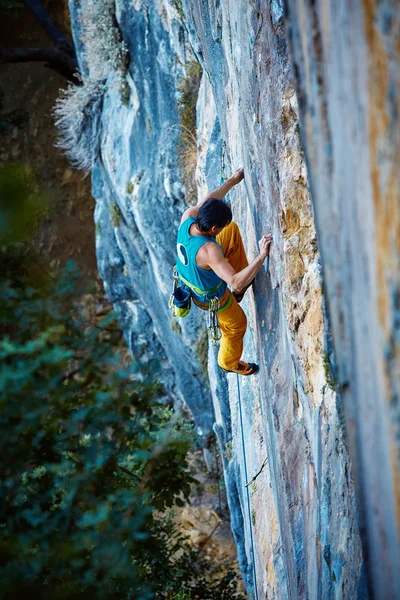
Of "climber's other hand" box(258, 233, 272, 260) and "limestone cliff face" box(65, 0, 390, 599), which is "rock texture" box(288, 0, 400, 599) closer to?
"limestone cliff face" box(65, 0, 390, 599)

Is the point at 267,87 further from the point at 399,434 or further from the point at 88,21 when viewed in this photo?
the point at 88,21

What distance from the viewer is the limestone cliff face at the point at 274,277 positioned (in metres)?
2.47

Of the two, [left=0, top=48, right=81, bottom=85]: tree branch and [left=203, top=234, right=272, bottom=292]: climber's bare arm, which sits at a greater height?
[left=0, top=48, right=81, bottom=85]: tree branch

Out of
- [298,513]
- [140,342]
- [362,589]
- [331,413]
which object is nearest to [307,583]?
[298,513]

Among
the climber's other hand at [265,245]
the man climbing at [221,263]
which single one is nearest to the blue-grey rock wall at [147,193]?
the man climbing at [221,263]

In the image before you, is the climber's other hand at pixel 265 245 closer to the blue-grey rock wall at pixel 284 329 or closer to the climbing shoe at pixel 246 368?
the blue-grey rock wall at pixel 284 329

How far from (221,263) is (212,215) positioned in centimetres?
31

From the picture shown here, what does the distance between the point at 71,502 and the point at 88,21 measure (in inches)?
315

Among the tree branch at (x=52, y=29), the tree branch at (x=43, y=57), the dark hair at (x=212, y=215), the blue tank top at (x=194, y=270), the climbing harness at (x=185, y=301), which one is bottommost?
the climbing harness at (x=185, y=301)

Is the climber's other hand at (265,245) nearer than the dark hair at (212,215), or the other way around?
the climber's other hand at (265,245)

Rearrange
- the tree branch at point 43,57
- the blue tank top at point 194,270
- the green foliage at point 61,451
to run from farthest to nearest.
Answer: the tree branch at point 43,57 < the blue tank top at point 194,270 < the green foliage at point 61,451

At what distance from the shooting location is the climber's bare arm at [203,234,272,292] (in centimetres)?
345

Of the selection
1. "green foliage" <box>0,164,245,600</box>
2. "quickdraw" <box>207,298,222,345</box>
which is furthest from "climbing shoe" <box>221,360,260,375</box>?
"green foliage" <box>0,164,245,600</box>

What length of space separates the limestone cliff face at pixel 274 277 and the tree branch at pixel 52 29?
5.26 metres
